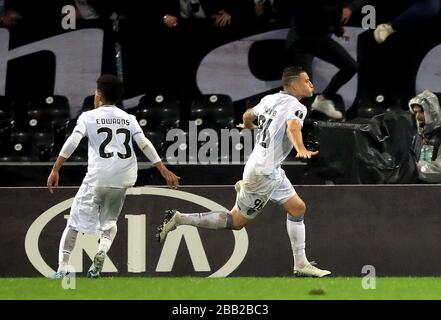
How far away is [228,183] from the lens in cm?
1177

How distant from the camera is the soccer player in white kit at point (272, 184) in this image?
32.6ft

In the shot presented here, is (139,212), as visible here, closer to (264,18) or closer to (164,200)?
(164,200)

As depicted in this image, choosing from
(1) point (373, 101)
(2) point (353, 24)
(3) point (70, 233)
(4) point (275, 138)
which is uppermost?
(2) point (353, 24)

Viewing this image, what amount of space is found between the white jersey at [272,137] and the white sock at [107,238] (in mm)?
1259

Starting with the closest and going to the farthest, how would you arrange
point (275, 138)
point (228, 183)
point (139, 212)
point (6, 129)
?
point (275, 138) < point (139, 212) < point (228, 183) < point (6, 129)

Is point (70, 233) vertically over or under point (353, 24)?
under

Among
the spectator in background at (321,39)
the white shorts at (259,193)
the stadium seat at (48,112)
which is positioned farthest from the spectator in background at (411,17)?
the white shorts at (259,193)

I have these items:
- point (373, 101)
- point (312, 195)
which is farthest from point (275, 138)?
point (373, 101)

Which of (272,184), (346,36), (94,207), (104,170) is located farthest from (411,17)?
(94,207)

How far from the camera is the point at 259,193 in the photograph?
997cm

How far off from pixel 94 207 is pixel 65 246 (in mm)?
405

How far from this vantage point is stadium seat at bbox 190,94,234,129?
13078 mm

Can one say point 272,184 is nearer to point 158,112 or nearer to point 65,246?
point 65,246

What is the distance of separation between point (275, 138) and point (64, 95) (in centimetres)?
438
